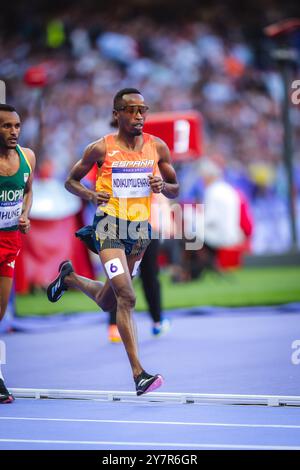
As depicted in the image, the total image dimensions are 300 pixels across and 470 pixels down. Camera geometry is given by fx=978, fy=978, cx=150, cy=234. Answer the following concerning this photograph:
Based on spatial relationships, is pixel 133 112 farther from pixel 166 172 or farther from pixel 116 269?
pixel 116 269

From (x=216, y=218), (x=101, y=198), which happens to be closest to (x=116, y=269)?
(x=101, y=198)

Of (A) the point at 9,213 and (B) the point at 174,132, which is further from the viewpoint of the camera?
(B) the point at 174,132

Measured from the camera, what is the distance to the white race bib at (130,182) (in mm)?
7543

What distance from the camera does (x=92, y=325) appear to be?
12.8 metres

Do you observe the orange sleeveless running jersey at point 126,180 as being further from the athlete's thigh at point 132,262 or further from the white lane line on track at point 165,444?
the white lane line on track at point 165,444

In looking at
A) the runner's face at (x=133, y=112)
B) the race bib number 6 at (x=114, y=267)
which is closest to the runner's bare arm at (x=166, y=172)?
the runner's face at (x=133, y=112)

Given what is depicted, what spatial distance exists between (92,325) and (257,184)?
1136 centimetres

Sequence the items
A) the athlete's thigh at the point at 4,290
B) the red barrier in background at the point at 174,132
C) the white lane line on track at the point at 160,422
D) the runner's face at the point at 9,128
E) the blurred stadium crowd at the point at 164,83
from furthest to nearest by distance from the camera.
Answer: the blurred stadium crowd at the point at 164,83 → the red barrier in background at the point at 174,132 → the athlete's thigh at the point at 4,290 → the runner's face at the point at 9,128 → the white lane line on track at the point at 160,422

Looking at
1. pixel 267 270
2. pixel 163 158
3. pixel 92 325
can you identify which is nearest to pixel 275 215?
pixel 267 270

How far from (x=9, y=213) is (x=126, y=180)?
93cm

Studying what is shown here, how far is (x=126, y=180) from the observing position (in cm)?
755

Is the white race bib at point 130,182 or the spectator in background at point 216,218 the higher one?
the spectator in background at point 216,218

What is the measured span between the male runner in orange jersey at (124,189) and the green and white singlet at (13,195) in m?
0.46

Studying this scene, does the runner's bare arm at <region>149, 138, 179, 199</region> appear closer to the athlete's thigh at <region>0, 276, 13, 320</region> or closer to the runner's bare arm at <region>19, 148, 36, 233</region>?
the runner's bare arm at <region>19, 148, 36, 233</region>
